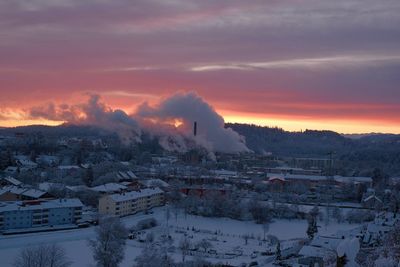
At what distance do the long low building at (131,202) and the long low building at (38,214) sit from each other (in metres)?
1.36

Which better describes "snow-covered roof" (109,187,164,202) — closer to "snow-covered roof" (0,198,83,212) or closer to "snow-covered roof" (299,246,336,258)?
"snow-covered roof" (0,198,83,212)

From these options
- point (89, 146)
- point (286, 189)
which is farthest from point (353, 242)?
point (89, 146)

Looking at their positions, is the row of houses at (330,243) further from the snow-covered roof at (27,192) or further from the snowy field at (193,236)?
the snow-covered roof at (27,192)

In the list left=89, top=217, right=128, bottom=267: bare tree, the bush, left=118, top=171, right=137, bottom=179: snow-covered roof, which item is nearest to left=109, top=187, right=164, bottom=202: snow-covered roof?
the bush

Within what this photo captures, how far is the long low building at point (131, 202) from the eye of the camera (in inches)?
727

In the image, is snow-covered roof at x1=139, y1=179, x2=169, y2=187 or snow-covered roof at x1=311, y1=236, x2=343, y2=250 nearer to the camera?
snow-covered roof at x1=311, y1=236, x2=343, y2=250

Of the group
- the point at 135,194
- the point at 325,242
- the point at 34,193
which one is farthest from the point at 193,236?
the point at 34,193

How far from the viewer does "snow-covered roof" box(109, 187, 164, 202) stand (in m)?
18.7

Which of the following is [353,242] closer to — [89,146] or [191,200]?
[191,200]

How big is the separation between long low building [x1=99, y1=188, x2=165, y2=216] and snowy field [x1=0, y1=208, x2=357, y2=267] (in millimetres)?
452

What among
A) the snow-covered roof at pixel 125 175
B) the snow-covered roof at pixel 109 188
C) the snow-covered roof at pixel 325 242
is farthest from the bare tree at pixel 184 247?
the snow-covered roof at pixel 125 175

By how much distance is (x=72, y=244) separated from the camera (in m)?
13.8

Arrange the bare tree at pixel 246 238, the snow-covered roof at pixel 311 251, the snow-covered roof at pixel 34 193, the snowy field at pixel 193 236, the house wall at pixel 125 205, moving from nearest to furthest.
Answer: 1. the snow-covered roof at pixel 311 251
2. the snowy field at pixel 193 236
3. the bare tree at pixel 246 238
4. the house wall at pixel 125 205
5. the snow-covered roof at pixel 34 193

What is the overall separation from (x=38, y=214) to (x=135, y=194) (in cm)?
454
